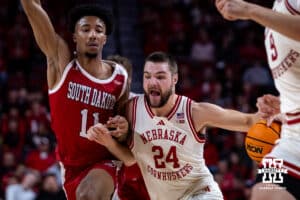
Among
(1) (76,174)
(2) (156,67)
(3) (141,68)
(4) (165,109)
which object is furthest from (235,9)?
(3) (141,68)

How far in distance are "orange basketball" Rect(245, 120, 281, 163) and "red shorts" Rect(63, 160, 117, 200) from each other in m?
1.10

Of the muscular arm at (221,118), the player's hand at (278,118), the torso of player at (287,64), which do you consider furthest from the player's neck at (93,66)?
the torso of player at (287,64)

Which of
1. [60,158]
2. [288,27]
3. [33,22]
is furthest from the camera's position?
[60,158]

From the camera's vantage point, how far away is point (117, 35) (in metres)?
12.3

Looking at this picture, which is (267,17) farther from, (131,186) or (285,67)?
(131,186)

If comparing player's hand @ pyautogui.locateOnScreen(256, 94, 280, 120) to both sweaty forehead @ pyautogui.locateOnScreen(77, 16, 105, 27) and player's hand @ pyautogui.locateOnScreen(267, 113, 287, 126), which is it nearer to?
player's hand @ pyautogui.locateOnScreen(267, 113, 287, 126)

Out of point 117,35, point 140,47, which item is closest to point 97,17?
point 117,35

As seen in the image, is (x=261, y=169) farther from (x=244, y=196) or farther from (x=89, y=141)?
(x=244, y=196)

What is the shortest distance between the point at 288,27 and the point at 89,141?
216 cm

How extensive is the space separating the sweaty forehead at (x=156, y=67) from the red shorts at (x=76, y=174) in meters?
0.76

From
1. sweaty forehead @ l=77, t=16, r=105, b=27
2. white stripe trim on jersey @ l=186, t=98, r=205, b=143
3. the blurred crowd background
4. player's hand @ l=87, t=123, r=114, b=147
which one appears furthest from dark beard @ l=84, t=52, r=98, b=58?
the blurred crowd background

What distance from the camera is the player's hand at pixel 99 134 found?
15.7ft

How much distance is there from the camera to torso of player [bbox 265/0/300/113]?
3676mm

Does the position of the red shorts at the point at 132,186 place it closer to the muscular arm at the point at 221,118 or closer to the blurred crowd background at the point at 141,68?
the muscular arm at the point at 221,118
